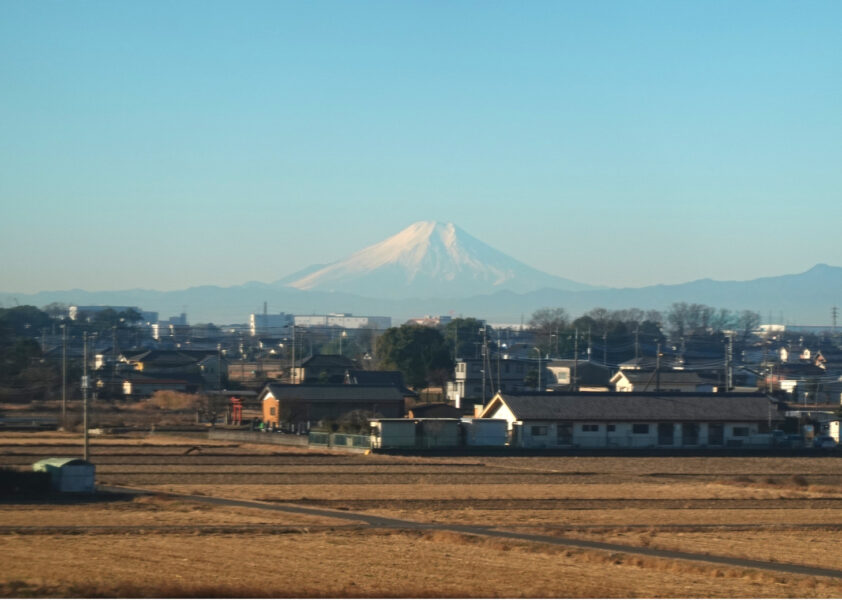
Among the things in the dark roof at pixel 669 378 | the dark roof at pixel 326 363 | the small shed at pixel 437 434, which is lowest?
the small shed at pixel 437 434

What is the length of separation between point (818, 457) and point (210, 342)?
11580 cm

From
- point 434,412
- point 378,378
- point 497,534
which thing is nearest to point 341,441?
point 434,412

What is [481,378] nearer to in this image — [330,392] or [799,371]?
[330,392]

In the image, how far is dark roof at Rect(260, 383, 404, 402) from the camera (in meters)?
56.7

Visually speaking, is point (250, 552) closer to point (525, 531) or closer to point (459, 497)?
point (525, 531)

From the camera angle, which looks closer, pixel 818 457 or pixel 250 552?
pixel 250 552

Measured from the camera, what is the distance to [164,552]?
18.0 metres

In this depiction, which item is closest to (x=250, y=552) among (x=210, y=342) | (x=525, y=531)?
(x=525, y=531)

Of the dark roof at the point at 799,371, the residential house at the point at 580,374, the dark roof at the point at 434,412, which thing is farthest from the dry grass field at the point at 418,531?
the dark roof at the point at 799,371

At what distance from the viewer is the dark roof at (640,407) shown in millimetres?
47219

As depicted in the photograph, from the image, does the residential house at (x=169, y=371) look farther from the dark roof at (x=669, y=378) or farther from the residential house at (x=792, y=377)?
the residential house at (x=792, y=377)

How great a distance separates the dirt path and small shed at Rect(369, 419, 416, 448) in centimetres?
1704

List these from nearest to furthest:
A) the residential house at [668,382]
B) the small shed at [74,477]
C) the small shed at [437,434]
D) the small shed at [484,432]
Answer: the small shed at [74,477] → the small shed at [437,434] → the small shed at [484,432] → the residential house at [668,382]

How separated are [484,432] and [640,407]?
7.79m
